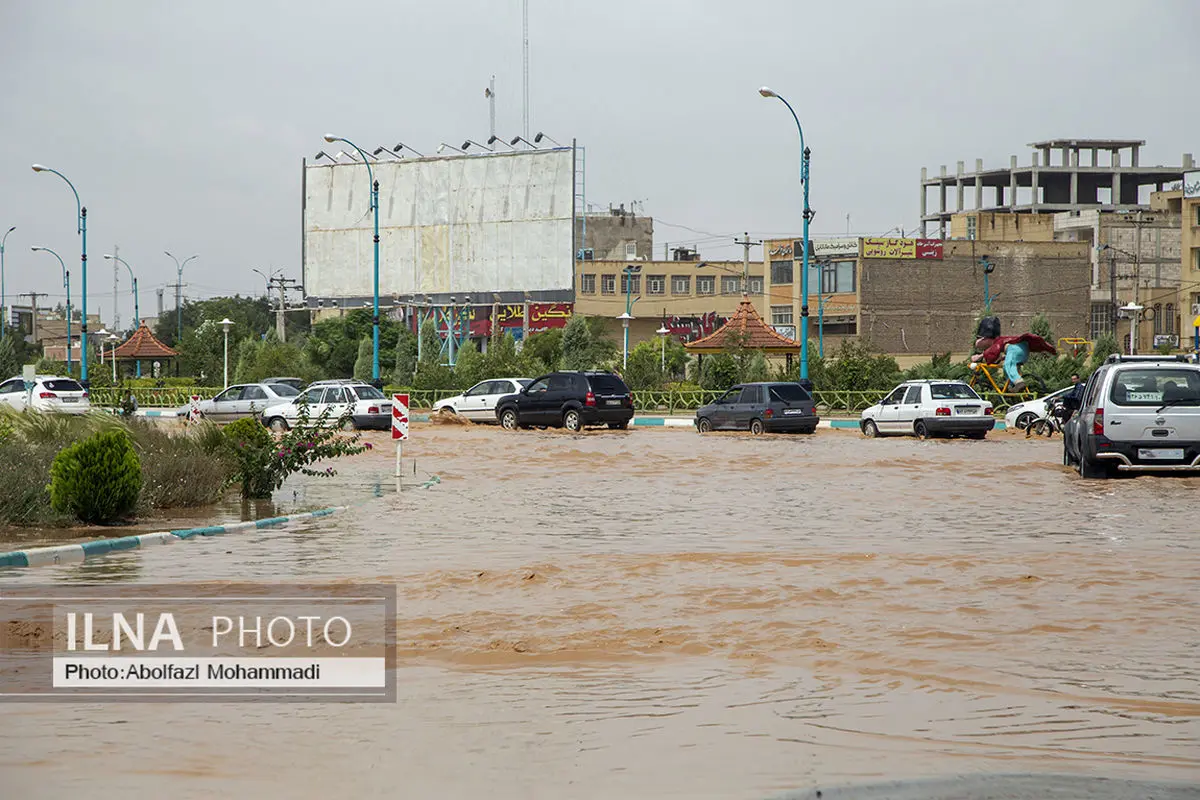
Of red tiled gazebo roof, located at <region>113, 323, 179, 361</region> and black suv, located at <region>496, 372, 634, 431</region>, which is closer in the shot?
black suv, located at <region>496, 372, 634, 431</region>

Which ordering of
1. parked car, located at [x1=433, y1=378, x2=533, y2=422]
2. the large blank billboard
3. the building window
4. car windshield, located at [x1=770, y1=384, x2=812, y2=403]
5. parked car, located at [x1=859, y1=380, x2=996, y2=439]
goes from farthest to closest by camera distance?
1. the building window
2. the large blank billboard
3. parked car, located at [x1=433, y1=378, x2=533, y2=422]
4. car windshield, located at [x1=770, y1=384, x2=812, y2=403]
5. parked car, located at [x1=859, y1=380, x2=996, y2=439]

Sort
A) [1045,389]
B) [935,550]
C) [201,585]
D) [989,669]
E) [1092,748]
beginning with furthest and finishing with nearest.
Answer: [1045,389] < [935,550] < [201,585] < [989,669] < [1092,748]

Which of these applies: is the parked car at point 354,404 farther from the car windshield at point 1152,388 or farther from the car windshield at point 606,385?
the car windshield at point 1152,388

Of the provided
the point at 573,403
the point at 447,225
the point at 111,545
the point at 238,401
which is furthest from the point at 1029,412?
the point at 447,225

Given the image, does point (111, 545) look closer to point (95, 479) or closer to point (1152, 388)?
point (95, 479)

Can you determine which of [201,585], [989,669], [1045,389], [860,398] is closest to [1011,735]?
[989,669]

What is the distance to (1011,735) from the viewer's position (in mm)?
6652

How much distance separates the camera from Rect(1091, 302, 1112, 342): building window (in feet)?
371

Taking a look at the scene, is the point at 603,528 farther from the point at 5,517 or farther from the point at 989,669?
the point at 989,669

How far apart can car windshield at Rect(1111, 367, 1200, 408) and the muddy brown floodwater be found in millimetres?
3417

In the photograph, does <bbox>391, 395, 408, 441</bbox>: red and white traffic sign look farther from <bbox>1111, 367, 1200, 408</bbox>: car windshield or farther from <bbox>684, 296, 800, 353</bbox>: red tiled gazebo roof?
<bbox>684, 296, 800, 353</bbox>: red tiled gazebo roof

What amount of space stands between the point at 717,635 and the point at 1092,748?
3.15 metres

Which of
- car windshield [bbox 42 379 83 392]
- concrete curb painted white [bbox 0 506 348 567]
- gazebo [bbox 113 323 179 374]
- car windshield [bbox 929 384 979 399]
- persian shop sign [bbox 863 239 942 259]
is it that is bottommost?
concrete curb painted white [bbox 0 506 348 567]

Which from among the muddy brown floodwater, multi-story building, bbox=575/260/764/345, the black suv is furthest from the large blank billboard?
the muddy brown floodwater
